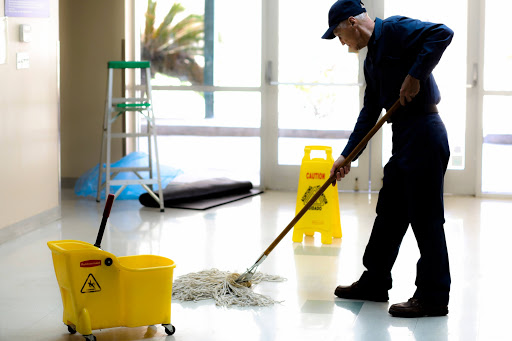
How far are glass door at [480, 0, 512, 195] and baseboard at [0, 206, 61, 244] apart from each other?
3.76 m

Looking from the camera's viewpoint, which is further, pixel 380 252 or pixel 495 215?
pixel 495 215

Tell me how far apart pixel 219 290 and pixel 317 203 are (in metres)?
1.46

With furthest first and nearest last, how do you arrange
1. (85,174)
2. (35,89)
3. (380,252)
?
(85,174), (35,89), (380,252)

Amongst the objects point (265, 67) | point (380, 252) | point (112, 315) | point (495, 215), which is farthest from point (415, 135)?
point (265, 67)

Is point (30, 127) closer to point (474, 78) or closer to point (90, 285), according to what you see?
point (90, 285)

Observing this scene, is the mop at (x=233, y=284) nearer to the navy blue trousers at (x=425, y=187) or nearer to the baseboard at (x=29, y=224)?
the navy blue trousers at (x=425, y=187)

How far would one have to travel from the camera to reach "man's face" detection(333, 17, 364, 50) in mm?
3326

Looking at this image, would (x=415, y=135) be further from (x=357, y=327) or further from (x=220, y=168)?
(x=220, y=168)

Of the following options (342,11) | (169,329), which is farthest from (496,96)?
(169,329)

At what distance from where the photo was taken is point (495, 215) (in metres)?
5.93

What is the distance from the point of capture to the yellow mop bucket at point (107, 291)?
2.93 m

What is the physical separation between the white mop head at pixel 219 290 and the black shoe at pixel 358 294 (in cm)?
34

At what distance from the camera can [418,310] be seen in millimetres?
3336

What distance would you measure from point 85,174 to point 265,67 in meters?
1.91
